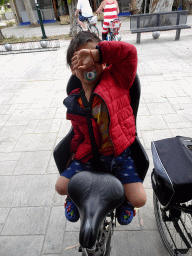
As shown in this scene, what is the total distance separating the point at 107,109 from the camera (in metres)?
1.36

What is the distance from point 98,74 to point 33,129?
2.73 meters

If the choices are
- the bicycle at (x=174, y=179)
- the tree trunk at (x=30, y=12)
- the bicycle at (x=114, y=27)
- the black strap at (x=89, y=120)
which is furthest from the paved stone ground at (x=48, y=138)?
the tree trunk at (x=30, y=12)

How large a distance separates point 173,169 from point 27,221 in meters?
1.78

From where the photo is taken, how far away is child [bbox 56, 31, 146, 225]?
133 centimetres

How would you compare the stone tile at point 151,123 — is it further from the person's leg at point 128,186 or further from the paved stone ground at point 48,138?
the person's leg at point 128,186

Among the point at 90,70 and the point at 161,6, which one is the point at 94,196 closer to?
the point at 90,70

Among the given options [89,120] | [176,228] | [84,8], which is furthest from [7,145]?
[84,8]

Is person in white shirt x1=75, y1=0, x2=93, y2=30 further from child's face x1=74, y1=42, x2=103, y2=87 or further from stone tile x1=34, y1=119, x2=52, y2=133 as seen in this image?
child's face x1=74, y1=42, x2=103, y2=87

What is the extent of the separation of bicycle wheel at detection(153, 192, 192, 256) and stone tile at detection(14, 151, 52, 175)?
5.74ft

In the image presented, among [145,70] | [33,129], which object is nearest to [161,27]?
[145,70]

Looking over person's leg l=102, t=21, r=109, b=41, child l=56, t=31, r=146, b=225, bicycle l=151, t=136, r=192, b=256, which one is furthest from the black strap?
person's leg l=102, t=21, r=109, b=41

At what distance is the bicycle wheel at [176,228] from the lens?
152 cm

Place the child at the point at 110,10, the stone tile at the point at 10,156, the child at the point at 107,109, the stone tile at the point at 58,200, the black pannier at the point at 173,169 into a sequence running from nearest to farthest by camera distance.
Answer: the black pannier at the point at 173,169
the child at the point at 107,109
the stone tile at the point at 58,200
the stone tile at the point at 10,156
the child at the point at 110,10

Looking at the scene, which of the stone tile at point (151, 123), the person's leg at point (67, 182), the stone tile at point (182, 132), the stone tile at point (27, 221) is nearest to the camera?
the person's leg at point (67, 182)
